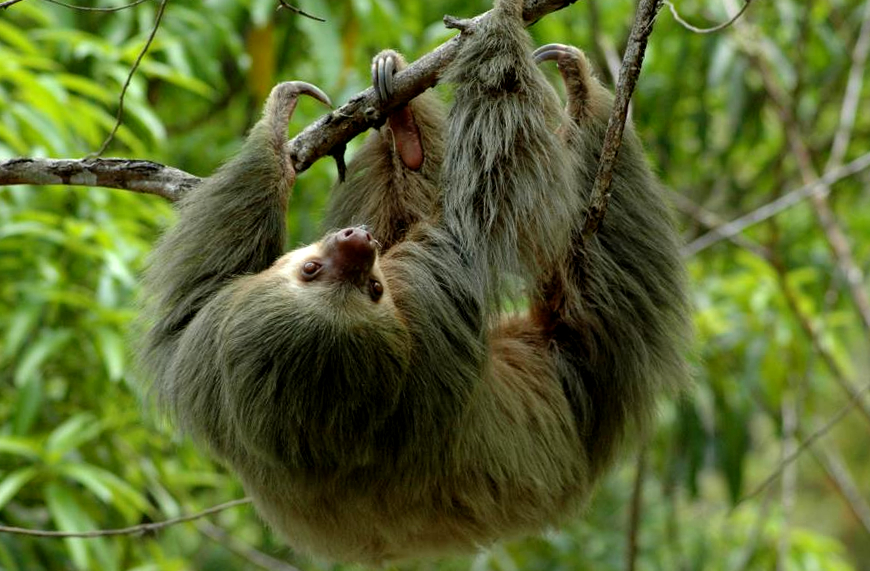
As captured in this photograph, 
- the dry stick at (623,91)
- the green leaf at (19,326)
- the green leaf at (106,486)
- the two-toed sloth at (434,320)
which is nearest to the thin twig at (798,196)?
the two-toed sloth at (434,320)

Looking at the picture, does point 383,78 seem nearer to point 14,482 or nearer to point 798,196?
point 14,482

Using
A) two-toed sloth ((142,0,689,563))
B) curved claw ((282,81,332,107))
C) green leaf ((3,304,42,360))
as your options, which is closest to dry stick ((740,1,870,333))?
two-toed sloth ((142,0,689,563))

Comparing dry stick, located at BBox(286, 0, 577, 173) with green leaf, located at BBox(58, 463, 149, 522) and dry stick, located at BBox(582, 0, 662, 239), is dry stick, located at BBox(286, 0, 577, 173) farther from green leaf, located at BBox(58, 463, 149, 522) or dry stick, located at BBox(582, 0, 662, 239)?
green leaf, located at BBox(58, 463, 149, 522)

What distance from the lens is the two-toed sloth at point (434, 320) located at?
390 cm

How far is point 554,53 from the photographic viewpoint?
4785 mm

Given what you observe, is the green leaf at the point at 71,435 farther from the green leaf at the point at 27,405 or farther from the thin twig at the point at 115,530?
the thin twig at the point at 115,530

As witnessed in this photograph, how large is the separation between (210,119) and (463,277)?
5536 millimetres

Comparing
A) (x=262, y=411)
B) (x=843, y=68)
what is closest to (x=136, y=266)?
(x=262, y=411)

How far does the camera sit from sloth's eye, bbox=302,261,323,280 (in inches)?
158

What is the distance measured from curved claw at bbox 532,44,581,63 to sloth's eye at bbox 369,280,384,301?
1463 millimetres

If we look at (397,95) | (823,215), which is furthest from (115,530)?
(823,215)

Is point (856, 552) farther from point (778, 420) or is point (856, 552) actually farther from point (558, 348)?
point (558, 348)

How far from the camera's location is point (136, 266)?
6312 millimetres

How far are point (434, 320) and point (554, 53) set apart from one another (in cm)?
149
